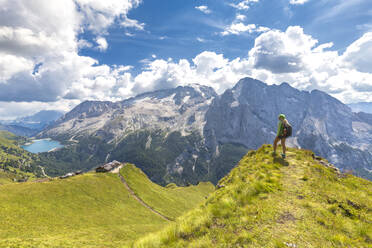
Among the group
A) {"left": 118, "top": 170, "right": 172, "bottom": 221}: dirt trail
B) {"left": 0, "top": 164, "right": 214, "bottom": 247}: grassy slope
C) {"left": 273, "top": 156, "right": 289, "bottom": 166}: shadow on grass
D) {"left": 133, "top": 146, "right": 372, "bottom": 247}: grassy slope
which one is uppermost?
{"left": 273, "top": 156, "right": 289, "bottom": 166}: shadow on grass

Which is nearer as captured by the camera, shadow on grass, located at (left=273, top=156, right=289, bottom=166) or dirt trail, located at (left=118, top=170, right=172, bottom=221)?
shadow on grass, located at (left=273, top=156, right=289, bottom=166)

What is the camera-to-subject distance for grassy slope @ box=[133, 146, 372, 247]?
25.2ft

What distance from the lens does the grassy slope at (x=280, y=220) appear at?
7668 mm

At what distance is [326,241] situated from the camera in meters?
7.32

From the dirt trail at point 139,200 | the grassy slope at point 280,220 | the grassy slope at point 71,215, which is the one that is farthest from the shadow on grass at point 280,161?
the dirt trail at point 139,200

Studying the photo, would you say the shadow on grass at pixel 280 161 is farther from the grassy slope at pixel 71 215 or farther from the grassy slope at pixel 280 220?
the grassy slope at pixel 71 215

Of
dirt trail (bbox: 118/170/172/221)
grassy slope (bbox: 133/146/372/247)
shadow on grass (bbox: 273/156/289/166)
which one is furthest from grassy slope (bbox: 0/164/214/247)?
shadow on grass (bbox: 273/156/289/166)

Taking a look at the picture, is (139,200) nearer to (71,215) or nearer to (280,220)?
(71,215)

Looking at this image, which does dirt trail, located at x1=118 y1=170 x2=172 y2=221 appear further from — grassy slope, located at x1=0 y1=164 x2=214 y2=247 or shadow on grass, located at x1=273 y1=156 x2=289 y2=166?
shadow on grass, located at x1=273 y1=156 x2=289 y2=166

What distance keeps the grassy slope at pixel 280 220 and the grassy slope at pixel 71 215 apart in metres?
19.4

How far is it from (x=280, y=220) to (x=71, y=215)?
46.4 m

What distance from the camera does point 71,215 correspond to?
39.8 meters

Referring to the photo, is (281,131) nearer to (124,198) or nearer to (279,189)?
(279,189)

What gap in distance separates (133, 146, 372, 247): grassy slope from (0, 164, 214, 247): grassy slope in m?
19.4
